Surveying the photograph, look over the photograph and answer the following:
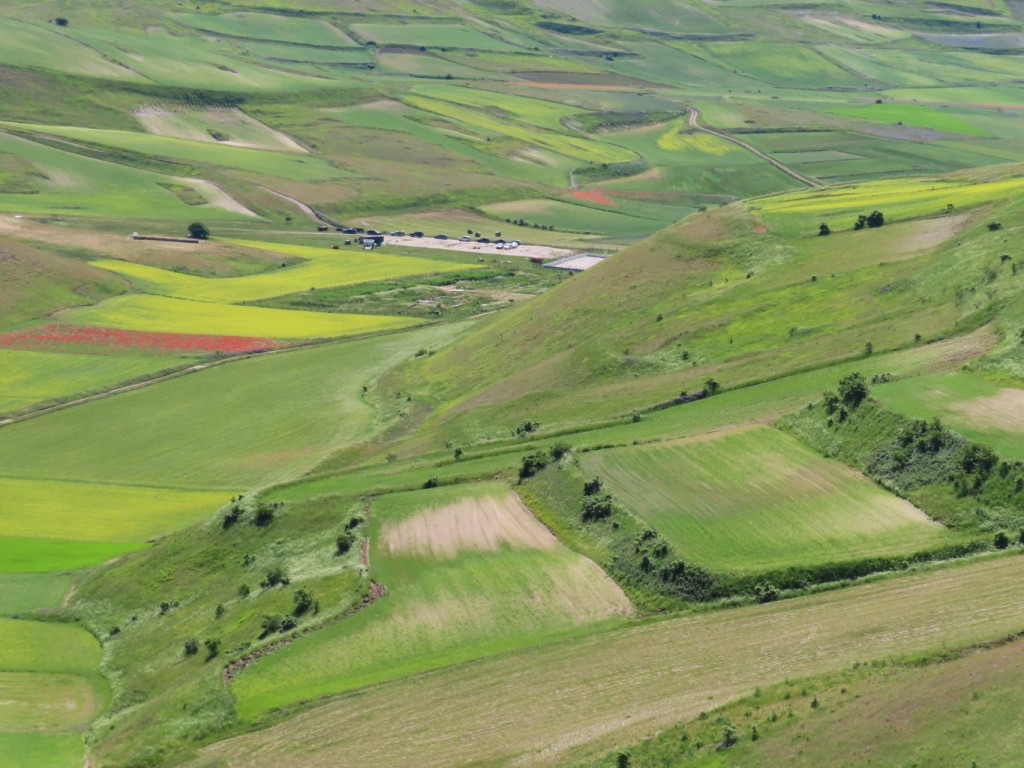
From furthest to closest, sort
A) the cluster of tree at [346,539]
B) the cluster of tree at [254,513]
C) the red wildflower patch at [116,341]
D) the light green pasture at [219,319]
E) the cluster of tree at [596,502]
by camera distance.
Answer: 1. the light green pasture at [219,319]
2. the red wildflower patch at [116,341]
3. the cluster of tree at [254,513]
4. the cluster of tree at [346,539]
5. the cluster of tree at [596,502]

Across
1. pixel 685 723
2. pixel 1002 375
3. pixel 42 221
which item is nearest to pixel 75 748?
pixel 685 723

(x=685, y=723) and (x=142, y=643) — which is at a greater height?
(x=142, y=643)

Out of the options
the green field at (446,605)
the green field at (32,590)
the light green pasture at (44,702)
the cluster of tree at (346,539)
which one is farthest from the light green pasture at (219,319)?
the light green pasture at (44,702)

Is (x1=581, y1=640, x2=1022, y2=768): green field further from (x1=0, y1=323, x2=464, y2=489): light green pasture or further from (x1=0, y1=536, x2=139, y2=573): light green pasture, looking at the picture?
(x1=0, y1=323, x2=464, y2=489): light green pasture

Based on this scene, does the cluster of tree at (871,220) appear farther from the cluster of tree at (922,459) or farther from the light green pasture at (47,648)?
the light green pasture at (47,648)

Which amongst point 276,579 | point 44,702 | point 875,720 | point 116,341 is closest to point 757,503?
point 875,720

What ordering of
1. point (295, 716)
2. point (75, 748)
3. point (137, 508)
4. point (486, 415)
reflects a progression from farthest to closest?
point (486, 415) → point (137, 508) → point (75, 748) → point (295, 716)

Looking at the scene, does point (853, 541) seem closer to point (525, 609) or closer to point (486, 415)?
point (525, 609)
